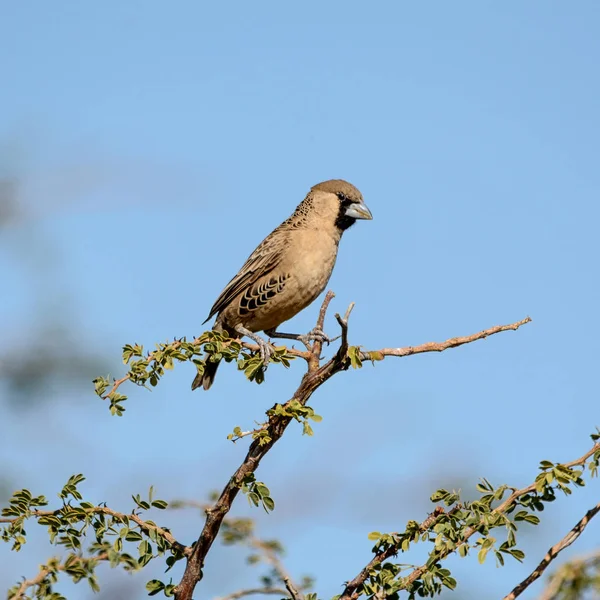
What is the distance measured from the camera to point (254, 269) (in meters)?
6.93

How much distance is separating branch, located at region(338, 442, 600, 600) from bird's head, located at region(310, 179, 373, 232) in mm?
4264

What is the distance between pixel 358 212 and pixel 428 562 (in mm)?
4485

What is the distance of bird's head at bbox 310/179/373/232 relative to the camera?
724cm

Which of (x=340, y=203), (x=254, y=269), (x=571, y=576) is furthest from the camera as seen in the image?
(x=340, y=203)

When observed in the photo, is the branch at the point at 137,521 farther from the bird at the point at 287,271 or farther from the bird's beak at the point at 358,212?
the bird's beak at the point at 358,212

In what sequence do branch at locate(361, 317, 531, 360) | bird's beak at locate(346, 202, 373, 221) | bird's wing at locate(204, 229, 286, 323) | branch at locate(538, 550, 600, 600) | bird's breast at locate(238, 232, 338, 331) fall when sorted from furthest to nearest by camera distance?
bird's beak at locate(346, 202, 373, 221) → bird's wing at locate(204, 229, 286, 323) → bird's breast at locate(238, 232, 338, 331) → branch at locate(361, 317, 531, 360) → branch at locate(538, 550, 600, 600)

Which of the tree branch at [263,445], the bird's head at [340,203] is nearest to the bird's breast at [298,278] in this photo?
the bird's head at [340,203]

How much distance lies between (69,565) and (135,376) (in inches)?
44.4

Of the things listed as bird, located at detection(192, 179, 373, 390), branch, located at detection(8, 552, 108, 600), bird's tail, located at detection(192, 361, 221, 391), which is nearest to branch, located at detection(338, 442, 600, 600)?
branch, located at detection(8, 552, 108, 600)

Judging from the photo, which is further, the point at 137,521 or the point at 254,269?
the point at 254,269

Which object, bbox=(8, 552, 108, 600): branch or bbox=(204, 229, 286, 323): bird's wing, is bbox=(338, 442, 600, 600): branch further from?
bbox=(204, 229, 286, 323): bird's wing

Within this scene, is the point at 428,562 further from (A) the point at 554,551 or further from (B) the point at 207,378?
(B) the point at 207,378

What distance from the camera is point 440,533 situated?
118 inches

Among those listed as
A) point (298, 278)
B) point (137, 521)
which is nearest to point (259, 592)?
point (137, 521)
